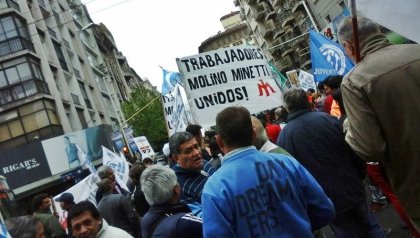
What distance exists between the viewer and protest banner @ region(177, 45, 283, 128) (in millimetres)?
6531

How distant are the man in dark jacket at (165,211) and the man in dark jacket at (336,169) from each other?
1.36 m

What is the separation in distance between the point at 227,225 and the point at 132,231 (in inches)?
162

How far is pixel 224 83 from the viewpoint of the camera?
263 inches

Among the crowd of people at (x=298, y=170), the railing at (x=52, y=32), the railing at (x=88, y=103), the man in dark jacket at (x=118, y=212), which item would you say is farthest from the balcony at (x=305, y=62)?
the crowd of people at (x=298, y=170)

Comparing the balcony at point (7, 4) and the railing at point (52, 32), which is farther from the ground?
the balcony at point (7, 4)

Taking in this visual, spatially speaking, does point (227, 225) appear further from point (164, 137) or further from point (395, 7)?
point (164, 137)

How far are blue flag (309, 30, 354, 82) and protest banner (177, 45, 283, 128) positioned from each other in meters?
2.30

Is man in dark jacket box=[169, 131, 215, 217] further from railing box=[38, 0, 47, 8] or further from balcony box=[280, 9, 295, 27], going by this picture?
balcony box=[280, 9, 295, 27]

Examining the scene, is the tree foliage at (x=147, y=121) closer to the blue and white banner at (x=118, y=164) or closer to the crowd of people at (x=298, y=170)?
the blue and white banner at (x=118, y=164)

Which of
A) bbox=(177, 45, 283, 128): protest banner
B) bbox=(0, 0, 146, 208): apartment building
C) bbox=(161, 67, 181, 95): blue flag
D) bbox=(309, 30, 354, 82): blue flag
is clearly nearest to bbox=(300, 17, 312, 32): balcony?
bbox=(0, 0, 146, 208): apartment building

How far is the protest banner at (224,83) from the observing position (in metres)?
6.53

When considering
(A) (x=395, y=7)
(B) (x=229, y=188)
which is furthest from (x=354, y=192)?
(A) (x=395, y=7)

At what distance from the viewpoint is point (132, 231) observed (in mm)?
6254

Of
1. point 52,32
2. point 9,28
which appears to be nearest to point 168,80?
point 9,28
